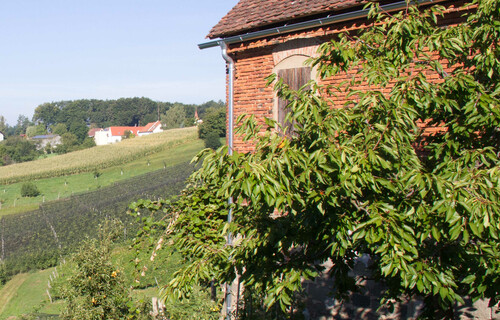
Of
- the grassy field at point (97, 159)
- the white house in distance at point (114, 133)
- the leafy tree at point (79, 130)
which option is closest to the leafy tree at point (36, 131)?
the leafy tree at point (79, 130)

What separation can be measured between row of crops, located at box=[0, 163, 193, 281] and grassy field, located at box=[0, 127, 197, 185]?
9058mm

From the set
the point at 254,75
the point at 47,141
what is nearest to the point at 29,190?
the point at 254,75

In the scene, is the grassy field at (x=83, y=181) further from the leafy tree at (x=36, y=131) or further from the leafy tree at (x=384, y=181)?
the leafy tree at (x=36, y=131)

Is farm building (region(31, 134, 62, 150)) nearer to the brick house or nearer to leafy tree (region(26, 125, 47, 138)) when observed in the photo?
leafy tree (region(26, 125, 47, 138))

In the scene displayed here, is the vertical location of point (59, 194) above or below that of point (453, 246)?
below

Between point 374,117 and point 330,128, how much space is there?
51 cm

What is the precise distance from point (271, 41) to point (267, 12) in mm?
577

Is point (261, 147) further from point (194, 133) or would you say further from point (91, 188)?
point (194, 133)

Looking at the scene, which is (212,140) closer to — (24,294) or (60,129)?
(24,294)

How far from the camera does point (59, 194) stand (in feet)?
160

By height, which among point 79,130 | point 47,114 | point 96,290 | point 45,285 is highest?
point 47,114

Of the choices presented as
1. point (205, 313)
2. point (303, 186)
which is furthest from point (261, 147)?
point (205, 313)

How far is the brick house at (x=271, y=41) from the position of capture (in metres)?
7.49

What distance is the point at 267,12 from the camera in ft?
27.4
